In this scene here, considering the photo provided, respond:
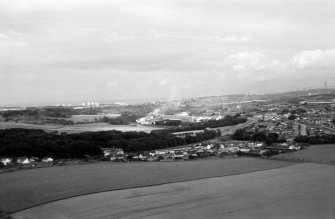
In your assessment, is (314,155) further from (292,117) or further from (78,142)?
(292,117)

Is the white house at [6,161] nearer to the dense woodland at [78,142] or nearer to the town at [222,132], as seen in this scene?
the town at [222,132]

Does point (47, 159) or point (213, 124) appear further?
point (213, 124)

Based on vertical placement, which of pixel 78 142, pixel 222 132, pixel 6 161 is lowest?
pixel 222 132

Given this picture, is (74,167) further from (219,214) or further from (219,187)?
(219,214)

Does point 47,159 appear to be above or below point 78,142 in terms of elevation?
below

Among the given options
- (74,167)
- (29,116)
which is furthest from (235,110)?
(74,167)

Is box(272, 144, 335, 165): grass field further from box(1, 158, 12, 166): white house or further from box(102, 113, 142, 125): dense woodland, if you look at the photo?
box(102, 113, 142, 125): dense woodland

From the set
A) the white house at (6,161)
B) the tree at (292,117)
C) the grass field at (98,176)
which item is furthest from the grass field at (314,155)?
the white house at (6,161)

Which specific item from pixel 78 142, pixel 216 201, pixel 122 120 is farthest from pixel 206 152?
pixel 122 120
